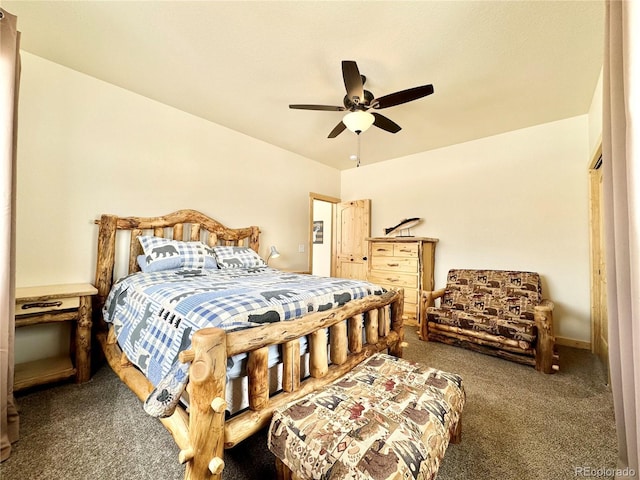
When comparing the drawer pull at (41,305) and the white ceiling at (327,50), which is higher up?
the white ceiling at (327,50)

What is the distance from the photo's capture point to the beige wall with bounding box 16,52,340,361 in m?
2.24

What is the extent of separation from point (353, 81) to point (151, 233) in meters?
2.54

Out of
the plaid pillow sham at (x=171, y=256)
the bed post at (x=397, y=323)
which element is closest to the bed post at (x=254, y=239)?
the plaid pillow sham at (x=171, y=256)

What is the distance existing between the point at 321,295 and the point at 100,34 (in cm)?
257

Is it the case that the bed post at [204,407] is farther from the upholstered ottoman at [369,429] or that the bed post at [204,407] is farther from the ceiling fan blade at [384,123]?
the ceiling fan blade at [384,123]

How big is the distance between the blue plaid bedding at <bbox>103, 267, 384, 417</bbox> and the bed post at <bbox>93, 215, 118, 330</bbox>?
563mm

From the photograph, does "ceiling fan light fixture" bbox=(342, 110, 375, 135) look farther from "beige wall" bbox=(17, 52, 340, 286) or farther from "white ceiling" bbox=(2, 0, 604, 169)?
"beige wall" bbox=(17, 52, 340, 286)

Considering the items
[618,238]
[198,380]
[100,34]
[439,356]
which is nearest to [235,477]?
[198,380]

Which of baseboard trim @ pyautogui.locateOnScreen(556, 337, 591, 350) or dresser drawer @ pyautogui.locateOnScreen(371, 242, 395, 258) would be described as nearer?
baseboard trim @ pyautogui.locateOnScreen(556, 337, 591, 350)

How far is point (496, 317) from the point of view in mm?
2783

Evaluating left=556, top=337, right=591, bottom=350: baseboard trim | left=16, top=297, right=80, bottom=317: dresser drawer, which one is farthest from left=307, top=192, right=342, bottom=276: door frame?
left=556, top=337, right=591, bottom=350: baseboard trim

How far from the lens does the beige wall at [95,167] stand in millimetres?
2242

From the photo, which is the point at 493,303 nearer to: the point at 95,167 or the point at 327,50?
the point at 327,50

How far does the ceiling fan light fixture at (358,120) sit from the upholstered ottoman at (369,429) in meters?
1.93
